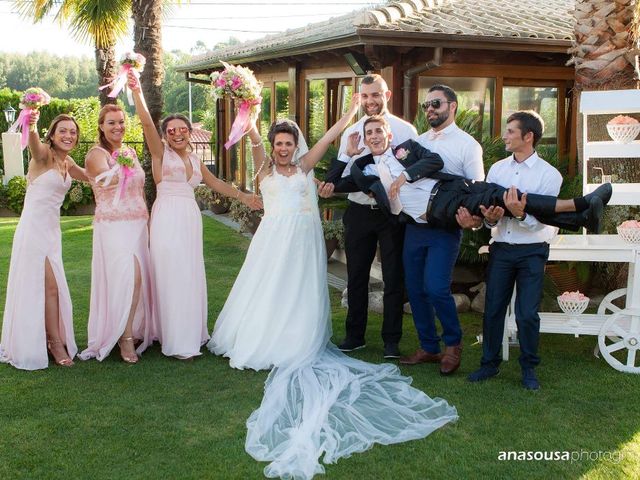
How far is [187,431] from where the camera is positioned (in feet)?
14.6

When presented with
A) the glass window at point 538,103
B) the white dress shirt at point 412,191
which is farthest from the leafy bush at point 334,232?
the white dress shirt at point 412,191

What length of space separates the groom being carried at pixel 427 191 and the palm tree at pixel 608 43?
2886 millimetres

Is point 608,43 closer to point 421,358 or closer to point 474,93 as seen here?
point 474,93

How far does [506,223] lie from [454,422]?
1.36 metres

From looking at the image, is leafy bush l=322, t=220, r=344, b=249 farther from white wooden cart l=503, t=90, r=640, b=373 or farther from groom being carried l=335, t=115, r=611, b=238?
groom being carried l=335, t=115, r=611, b=238

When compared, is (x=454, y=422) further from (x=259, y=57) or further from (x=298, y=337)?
(x=259, y=57)

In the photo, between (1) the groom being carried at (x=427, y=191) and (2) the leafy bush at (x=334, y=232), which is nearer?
(1) the groom being carried at (x=427, y=191)

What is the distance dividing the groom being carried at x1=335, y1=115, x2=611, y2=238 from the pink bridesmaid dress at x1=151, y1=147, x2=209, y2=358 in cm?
127

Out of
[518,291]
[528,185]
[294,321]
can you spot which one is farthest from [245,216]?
[528,185]

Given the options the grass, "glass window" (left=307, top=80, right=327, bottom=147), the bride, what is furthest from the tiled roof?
the grass

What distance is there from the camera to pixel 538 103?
9984 mm

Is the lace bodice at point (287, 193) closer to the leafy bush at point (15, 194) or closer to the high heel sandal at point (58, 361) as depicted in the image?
the high heel sandal at point (58, 361)

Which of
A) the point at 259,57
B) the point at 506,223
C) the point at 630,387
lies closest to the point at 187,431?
the point at 506,223

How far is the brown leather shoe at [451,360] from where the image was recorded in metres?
Answer: 5.40
